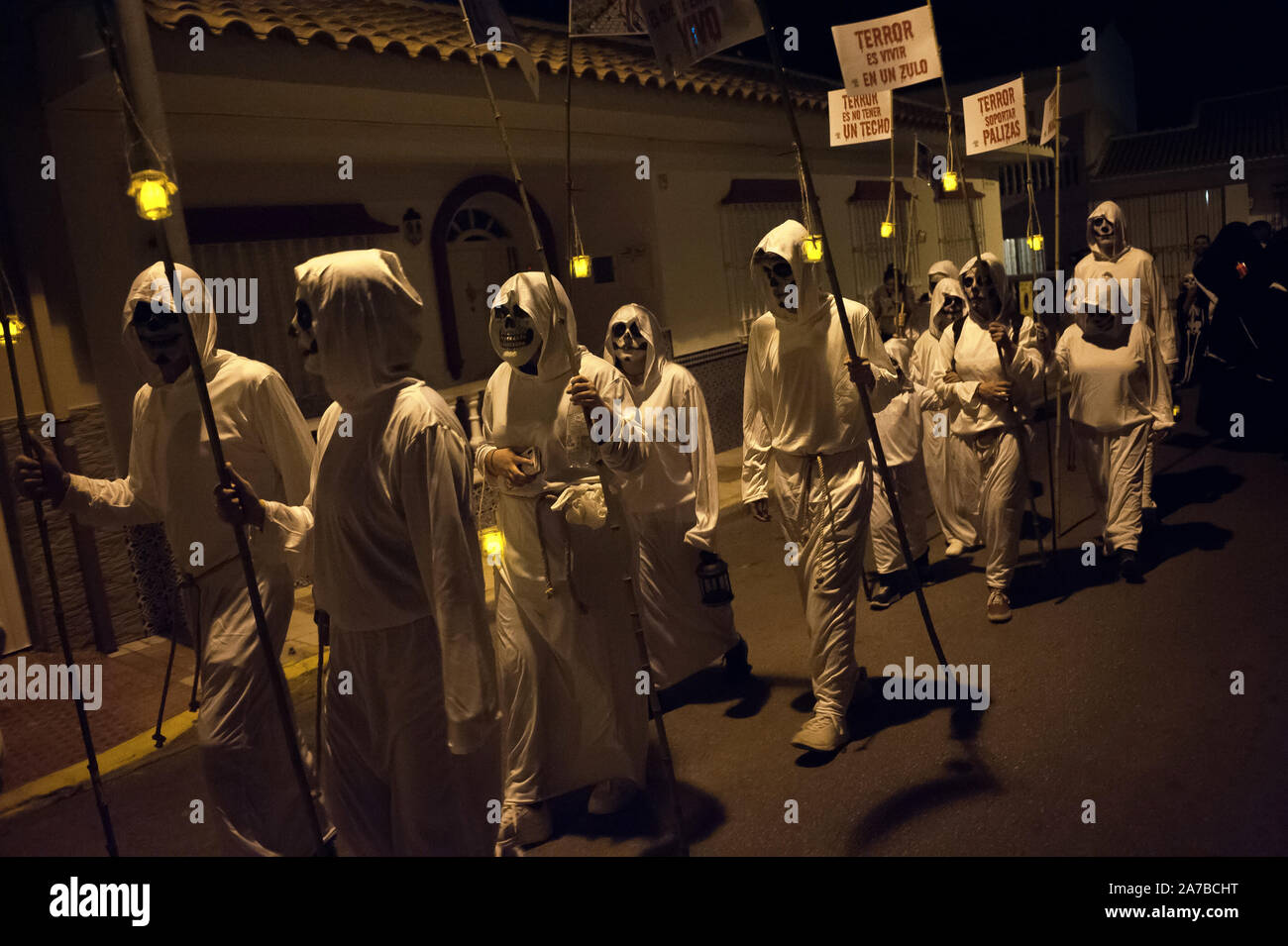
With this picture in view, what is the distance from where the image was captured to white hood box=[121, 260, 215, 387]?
12.6ft

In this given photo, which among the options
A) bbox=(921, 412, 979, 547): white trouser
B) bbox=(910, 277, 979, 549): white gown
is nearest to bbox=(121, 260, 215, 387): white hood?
bbox=(910, 277, 979, 549): white gown

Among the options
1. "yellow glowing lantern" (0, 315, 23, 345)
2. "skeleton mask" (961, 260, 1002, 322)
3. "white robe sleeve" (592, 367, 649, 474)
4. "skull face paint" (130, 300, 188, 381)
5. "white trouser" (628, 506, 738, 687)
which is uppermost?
"yellow glowing lantern" (0, 315, 23, 345)

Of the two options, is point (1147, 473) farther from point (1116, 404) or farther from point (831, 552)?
point (831, 552)

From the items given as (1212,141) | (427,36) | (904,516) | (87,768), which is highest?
(1212,141)

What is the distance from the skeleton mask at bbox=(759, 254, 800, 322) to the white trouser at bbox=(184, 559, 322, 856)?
2.50m

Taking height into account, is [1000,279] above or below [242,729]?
above

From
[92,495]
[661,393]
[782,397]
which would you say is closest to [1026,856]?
[782,397]

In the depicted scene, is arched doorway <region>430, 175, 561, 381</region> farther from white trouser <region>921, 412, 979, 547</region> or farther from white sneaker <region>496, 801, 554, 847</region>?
white sneaker <region>496, 801, 554, 847</region>

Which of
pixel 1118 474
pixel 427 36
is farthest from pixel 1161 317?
pixel 427 36

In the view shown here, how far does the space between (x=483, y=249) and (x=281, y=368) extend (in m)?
2.92

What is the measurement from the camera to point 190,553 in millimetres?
3816

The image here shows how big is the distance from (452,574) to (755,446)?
8.46ft

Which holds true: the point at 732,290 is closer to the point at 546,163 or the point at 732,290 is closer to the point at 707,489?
the point at 546,163

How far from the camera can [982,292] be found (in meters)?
6.70
